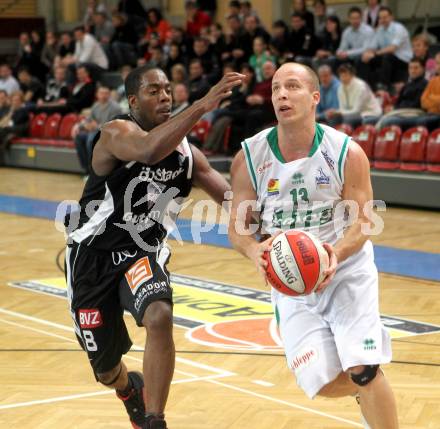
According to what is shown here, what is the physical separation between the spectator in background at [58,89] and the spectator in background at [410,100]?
29.6ft

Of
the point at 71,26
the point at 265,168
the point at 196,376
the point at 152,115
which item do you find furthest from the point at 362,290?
the point at 71,26

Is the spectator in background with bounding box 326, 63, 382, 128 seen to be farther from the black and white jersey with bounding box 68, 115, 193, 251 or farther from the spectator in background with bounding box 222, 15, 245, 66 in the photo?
the black and white jersey with bounding box 68, 115, 193, 251

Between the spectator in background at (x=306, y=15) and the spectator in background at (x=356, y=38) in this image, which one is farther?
the spectator in background at (x=306, y=15)

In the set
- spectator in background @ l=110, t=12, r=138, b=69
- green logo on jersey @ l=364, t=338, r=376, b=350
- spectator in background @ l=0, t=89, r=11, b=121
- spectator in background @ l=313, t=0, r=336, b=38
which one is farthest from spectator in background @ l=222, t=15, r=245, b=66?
green logo on jersey @ l=364, t=338, r=376, b=350

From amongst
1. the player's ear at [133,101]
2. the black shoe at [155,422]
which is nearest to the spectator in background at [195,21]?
the player's ear at [133,101]

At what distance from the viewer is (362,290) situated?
4.20m

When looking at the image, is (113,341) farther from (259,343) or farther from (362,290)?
(259,343)

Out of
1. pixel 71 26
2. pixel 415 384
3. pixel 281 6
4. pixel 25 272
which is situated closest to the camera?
pixel 415 384

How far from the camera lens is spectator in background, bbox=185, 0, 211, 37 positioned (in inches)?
819

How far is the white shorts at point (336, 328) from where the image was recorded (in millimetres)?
4070

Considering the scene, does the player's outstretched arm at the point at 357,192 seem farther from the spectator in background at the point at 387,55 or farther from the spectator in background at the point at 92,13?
the spectator in background at the point at 92,13

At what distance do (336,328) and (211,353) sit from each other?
2.44 meters

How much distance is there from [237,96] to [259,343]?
33.0 feet

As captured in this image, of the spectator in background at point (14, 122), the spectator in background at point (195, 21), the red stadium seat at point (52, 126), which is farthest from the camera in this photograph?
the spectator in background at point (195, 21)
